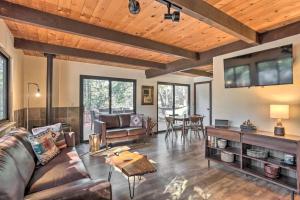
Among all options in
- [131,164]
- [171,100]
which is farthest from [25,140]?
[171,100]

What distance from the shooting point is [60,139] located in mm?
2961

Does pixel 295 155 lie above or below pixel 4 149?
below

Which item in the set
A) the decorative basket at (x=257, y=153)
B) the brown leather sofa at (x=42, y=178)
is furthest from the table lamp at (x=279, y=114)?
the brown leather sofa at (x=42, y=178)

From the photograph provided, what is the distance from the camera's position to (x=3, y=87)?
307cm

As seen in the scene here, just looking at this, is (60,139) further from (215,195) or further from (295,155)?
(295,155)

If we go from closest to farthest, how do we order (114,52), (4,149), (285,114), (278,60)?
1. (4,149)
2. (285,114)
3. (278,60)
4. (114,52)

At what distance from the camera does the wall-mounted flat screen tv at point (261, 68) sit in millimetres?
2734

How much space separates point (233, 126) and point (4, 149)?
3.59 m

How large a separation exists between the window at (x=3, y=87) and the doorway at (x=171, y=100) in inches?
192

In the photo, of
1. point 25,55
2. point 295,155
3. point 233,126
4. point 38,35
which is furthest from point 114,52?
point 295,155

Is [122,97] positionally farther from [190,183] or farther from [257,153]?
[257,153]

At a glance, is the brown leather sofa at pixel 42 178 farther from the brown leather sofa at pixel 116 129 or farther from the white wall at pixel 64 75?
the white wall at pixel 64 75

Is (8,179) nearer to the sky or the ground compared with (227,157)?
nearer to the sky

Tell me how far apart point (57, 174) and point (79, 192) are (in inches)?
29.1
